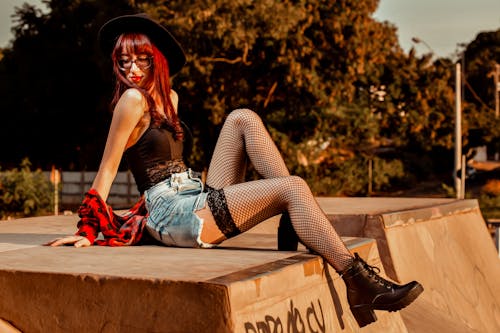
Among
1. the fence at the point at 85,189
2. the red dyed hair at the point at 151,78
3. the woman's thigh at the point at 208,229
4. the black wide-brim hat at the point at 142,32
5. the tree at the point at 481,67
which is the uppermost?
the tree at the point at 481,67

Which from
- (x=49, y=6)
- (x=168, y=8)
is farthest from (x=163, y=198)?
(x=49, y=6)

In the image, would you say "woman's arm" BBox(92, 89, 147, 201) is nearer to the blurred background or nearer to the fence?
the blurred background

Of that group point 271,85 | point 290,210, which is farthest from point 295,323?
point 271,85

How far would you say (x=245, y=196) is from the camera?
405 centimetres

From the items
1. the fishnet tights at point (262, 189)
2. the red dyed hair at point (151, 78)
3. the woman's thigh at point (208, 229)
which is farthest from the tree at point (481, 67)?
the woman's thigh at point (208, 229)

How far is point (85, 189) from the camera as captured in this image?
2608 centimetres

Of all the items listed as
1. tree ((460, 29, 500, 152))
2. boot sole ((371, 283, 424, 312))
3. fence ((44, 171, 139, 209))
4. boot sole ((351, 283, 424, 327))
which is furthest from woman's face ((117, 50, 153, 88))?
tree ((460, 29, 500, 152))

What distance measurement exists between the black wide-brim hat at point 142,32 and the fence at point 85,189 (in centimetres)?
2045

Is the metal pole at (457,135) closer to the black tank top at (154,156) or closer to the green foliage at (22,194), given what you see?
the green foliage at (22,194)

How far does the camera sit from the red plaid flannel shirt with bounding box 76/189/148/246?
4.33m

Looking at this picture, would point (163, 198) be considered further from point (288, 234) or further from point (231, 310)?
point (231, 310)

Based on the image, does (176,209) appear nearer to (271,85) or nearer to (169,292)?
(169,292)

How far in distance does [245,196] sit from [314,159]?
2481 cm

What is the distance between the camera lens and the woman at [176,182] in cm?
391
